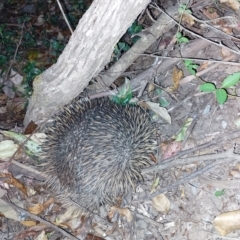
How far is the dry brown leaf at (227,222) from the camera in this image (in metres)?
2.98

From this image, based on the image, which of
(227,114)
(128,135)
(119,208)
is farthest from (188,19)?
(119,208)

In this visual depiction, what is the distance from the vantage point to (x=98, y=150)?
10.7 feet

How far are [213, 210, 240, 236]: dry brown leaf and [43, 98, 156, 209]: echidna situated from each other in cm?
76

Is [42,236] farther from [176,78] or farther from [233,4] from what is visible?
[233,4]

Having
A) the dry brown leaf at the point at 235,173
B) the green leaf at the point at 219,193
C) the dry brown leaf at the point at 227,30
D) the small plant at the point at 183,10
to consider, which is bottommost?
the green leaf at the point at 219,193

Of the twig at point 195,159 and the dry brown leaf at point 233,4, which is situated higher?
the dry brown leaf at point 233,4

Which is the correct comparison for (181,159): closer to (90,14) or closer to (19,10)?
(90,14)

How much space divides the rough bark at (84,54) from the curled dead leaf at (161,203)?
1104mm

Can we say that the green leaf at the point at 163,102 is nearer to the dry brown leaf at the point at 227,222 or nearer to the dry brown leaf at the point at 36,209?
the dry brown leaf at the point at 227,222

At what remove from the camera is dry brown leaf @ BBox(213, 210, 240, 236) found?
2.98 meters

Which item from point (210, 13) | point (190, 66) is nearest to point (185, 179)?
point (190, 66)

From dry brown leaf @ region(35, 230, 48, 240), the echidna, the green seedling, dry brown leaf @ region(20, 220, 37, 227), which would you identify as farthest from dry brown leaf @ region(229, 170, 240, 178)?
dry brown leaf @ region(20, 220, 37, 227)

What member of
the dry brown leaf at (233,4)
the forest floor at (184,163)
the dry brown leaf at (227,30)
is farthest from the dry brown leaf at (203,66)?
the dry brown leaf at (233,4)

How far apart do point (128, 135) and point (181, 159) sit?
1.57 feet
